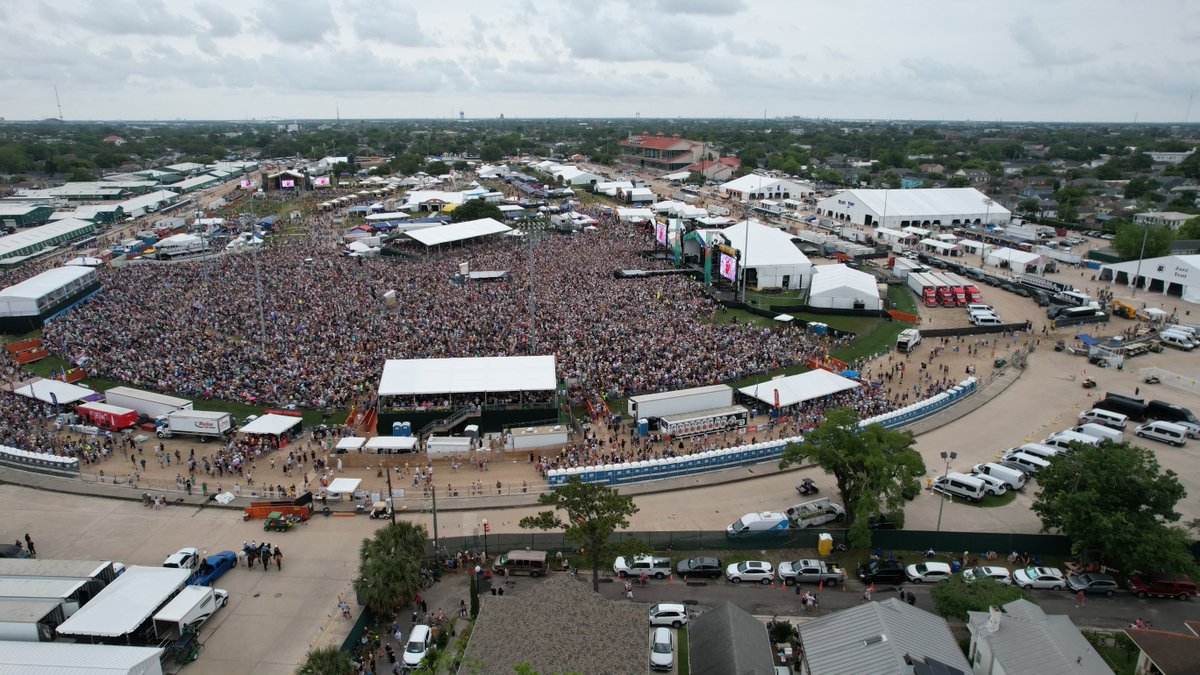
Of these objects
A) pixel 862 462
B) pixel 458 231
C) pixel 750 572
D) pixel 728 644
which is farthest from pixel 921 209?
pixel 728 644

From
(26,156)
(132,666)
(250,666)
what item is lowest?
(250,666)

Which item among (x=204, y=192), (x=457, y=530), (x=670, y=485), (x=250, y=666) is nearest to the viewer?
(x=250, y=666)

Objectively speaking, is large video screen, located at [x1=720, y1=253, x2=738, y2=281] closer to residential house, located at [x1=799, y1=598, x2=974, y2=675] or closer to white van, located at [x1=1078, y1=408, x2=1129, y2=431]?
white van, located at [x1=1078, y1=408, x2=1129, y2=431]

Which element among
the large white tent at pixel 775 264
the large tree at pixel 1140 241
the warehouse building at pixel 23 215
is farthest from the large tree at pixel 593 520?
the warehouse building at pixel 23 215

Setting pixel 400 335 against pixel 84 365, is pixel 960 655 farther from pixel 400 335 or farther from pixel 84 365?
pixel 84 365

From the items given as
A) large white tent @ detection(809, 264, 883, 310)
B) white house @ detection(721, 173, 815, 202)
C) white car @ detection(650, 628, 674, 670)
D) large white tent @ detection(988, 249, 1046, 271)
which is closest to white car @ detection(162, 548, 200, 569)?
white car @ detection(650, 628, 674, 670)

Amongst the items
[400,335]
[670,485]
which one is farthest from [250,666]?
[400,335]

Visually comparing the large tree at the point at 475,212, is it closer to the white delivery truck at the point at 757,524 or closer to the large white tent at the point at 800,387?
the large white tent at the point at 800,387
